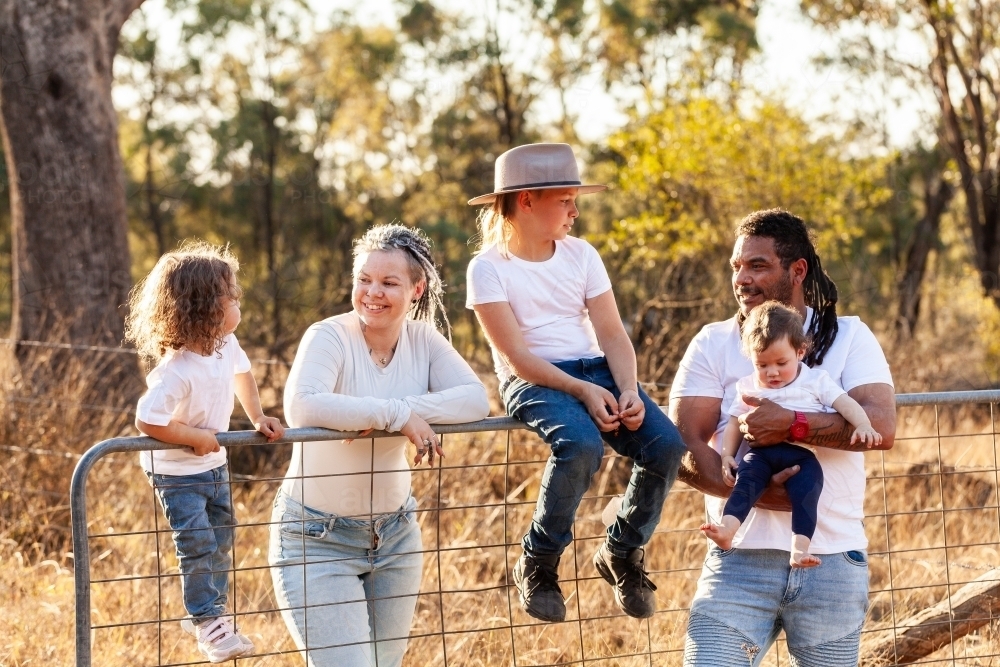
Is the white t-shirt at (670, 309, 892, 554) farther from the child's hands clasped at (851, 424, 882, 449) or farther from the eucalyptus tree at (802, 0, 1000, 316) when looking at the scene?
the eucalyptus tree at (802, 0, 1000, 316)

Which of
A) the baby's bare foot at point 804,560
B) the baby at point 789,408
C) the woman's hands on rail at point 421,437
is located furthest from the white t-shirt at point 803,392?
the woman's hands on rail at point 421,437

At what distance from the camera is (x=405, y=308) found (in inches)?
140

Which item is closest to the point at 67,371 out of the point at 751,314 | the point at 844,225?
the point at 751,314

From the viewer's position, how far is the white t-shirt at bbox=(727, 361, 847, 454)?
3.35 metres

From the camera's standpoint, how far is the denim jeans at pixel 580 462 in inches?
134

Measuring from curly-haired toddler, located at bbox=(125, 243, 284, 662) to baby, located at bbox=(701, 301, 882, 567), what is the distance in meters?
1.35

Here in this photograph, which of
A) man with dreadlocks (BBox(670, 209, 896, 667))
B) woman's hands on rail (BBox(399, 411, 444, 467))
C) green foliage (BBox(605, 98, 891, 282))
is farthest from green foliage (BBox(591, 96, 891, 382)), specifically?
woman's hands on rail (BBox(399, 411, 444, 467))

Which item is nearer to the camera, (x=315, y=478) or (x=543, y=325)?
(x=315, y=478)

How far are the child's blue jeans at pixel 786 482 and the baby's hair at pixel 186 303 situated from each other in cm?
164

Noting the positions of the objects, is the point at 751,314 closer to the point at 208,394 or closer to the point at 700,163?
the point at 208,394

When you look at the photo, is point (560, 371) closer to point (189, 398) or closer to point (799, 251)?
point (799, 251)

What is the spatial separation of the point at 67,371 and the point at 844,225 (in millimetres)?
9664

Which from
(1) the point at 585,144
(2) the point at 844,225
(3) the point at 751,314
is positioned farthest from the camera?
(1) the point at 585,144

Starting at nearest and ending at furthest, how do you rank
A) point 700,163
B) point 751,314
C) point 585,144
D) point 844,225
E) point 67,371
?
point 751,314 → point 67,371 → point 700,163 → point 844,225 → point 585,144
